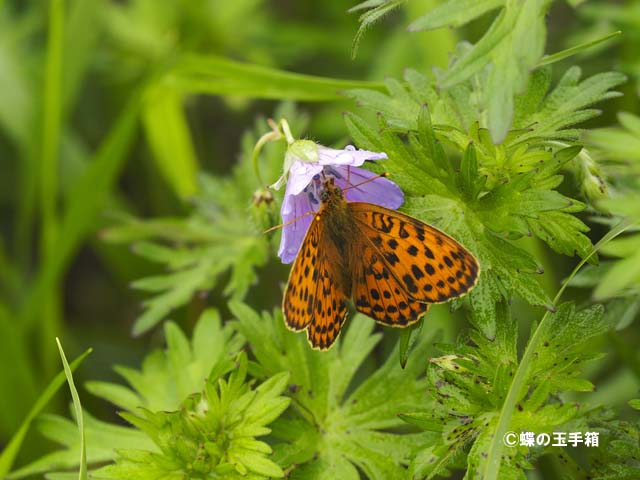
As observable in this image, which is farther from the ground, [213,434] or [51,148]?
[51,148]

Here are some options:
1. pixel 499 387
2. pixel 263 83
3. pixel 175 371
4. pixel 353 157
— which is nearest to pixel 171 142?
pixel 263 83

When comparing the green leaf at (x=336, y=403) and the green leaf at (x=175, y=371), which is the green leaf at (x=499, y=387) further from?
the green leaf at (x=175, y=371)

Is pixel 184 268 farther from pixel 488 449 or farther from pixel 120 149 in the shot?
pixel 488 449

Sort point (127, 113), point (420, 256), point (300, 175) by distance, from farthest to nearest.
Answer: point (127, 113) → point (300, 175) → point (420, 256)

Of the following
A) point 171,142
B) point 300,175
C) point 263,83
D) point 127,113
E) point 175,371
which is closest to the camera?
point 300,175

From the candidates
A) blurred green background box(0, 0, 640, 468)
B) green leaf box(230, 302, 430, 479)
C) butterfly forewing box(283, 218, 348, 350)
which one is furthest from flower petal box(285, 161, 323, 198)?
blurred green background box(0, 0, 640, 468)

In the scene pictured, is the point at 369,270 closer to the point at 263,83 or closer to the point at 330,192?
the point at 330,192

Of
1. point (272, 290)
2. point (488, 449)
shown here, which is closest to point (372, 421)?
point (488, 449)

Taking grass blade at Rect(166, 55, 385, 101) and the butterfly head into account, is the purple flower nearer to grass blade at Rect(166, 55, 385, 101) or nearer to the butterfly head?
the butterfly head

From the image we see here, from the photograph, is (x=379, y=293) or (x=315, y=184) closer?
(x=379, y=293)
